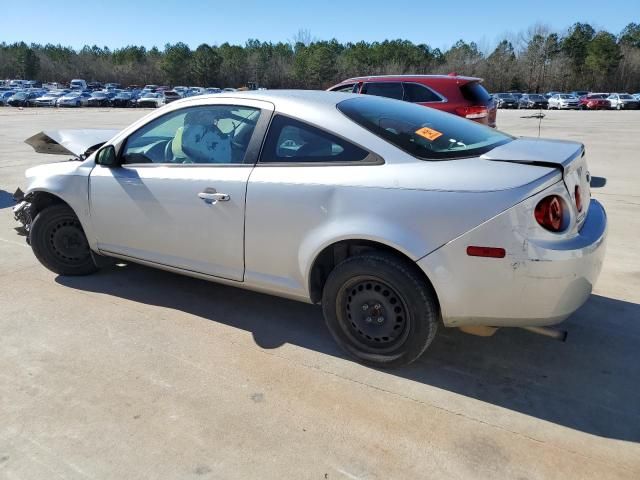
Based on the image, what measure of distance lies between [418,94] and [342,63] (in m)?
97.0

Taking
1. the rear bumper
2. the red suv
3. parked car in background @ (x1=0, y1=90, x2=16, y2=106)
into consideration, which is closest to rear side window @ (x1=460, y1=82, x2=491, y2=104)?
the red suv

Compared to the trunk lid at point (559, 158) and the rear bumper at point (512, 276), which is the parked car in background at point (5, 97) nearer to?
the trunk lid at point (559, 158)

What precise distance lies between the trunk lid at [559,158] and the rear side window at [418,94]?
5.48 m

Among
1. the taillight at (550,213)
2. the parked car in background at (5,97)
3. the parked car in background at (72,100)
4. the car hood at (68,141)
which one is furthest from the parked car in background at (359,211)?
the parked car in background at (5,97)

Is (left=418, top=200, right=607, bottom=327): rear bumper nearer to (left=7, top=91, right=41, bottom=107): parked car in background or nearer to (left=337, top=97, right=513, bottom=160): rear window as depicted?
(left=337, top=97, right=513, bottom=160): rear window

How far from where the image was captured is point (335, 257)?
319 cm

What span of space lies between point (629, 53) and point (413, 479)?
9639cm

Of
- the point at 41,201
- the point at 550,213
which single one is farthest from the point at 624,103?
the point at 41,201

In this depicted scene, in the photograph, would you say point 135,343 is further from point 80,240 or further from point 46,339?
point 80,240

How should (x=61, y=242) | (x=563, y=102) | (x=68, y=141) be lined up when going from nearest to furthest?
(x=61, y=242) → (x=68, y=141) → (x=563, y=102)

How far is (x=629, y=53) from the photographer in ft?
263

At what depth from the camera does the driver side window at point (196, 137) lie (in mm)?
3402

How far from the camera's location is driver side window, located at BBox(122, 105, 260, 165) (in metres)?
3.40

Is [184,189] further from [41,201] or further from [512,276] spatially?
[512,276]
